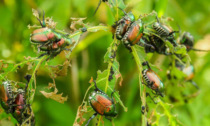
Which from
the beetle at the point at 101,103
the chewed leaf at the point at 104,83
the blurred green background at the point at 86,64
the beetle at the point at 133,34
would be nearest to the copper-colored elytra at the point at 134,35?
the beetle at the point at 133,34

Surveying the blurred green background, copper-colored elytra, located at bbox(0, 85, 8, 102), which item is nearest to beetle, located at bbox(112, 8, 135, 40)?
copper-colored elytra, located at bbox(0, 85, 8, 102)

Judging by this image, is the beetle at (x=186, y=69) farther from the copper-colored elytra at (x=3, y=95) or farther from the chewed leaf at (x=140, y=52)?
the copper-colored elytra at (x=3, y=95)

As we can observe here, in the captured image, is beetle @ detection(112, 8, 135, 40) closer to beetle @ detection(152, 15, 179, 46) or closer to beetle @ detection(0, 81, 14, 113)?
beetle @ detection(152, 15, 179, 46)

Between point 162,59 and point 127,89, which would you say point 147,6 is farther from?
point 127,89

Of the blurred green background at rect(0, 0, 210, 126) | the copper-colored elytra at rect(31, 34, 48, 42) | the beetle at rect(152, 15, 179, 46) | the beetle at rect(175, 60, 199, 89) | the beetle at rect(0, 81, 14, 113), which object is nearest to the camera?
the copper-colored elytra at rect(31, 34, 48, 42)

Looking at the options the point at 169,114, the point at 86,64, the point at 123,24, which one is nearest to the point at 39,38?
the point at 123,24

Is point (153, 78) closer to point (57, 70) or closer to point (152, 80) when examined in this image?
A: point (152, 80)
